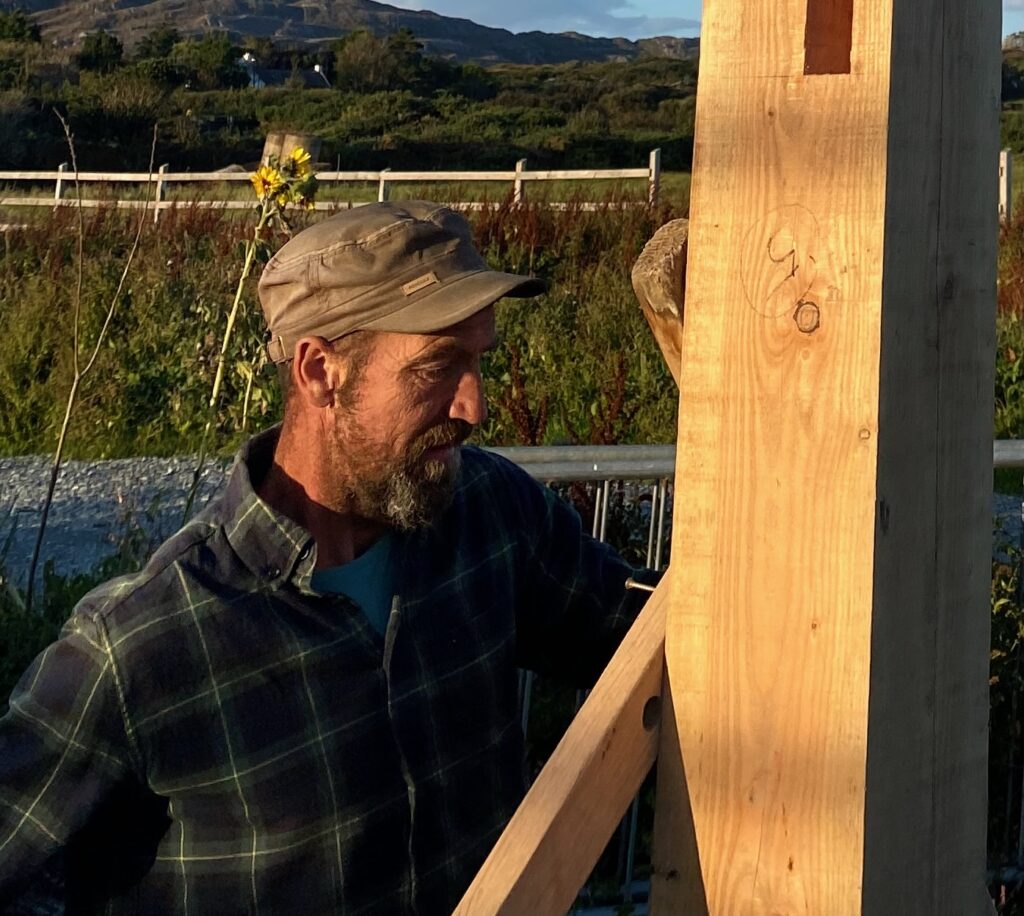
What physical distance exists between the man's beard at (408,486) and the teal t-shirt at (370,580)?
6 centimetres

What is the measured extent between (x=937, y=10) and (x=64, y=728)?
118cm

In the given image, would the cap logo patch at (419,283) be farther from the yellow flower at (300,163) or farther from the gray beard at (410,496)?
the yellow flower at (300,163)

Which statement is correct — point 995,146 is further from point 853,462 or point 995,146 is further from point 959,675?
point 959,675

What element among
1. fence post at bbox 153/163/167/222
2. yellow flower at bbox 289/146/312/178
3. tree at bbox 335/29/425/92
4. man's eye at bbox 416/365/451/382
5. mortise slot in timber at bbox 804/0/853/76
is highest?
tree at bbox 335/29/425/92

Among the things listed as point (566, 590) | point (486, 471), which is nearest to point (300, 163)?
point (486, 471)

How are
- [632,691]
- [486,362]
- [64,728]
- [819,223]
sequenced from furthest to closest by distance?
[486,362], [64,728], [632,691], [819,223]

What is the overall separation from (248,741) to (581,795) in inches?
22.8

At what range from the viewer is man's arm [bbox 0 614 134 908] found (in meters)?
1.62

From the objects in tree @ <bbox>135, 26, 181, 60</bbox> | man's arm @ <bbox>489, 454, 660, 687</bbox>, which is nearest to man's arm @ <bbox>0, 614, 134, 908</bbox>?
man's arm @ <bbox>489, 454, 660, 687</bbox>

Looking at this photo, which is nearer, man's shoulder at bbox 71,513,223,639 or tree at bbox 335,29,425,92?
man's shoulder at bbox 71,513,223,639

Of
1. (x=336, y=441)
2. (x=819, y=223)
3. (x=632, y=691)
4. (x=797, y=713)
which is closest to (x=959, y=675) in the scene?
(x=797, y=713)

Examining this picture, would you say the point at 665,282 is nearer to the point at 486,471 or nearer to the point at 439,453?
the point at 439,453

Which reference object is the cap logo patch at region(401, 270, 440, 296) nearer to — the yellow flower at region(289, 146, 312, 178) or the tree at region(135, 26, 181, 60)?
the yellow flower at region(289, 146, 312, 178)

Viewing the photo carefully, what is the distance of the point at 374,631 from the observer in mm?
1800
